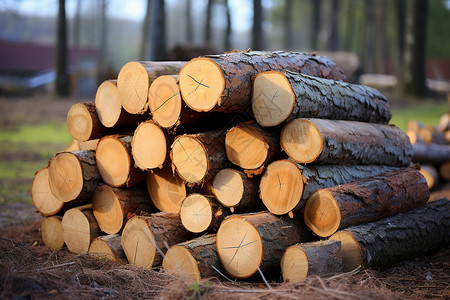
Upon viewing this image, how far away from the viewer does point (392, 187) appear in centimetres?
432

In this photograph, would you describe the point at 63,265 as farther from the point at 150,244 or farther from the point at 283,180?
the point at 283,180

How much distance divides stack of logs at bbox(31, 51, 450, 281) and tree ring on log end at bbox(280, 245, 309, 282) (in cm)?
1

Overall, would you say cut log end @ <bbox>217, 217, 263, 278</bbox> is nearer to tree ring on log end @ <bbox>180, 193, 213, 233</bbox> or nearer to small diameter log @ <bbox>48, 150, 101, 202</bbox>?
tree ring on log end @ <bbox>180, 193, 213, 233</bbox>

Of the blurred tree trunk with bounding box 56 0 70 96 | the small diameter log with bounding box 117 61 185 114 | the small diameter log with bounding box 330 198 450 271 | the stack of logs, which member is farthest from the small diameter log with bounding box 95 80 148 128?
the blurred tree trunk with bounding box 56 0 70 96

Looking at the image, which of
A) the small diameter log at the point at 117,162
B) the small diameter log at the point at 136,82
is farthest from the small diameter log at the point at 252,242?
the small diameter log at the point at 136,82

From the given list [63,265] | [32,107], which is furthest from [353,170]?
[32,107]

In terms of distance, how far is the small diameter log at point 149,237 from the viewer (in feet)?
12.7

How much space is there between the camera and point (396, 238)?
405cm

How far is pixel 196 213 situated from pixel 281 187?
0.81 meters

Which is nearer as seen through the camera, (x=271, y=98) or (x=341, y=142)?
(x=271, y=98)

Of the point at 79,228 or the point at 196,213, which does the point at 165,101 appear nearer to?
the point at 196,213

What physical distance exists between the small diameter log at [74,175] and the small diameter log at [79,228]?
146mm

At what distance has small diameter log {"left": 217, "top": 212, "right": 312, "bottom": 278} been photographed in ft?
11.7

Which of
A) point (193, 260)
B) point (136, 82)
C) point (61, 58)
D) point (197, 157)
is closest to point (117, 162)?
point (136, 82)
